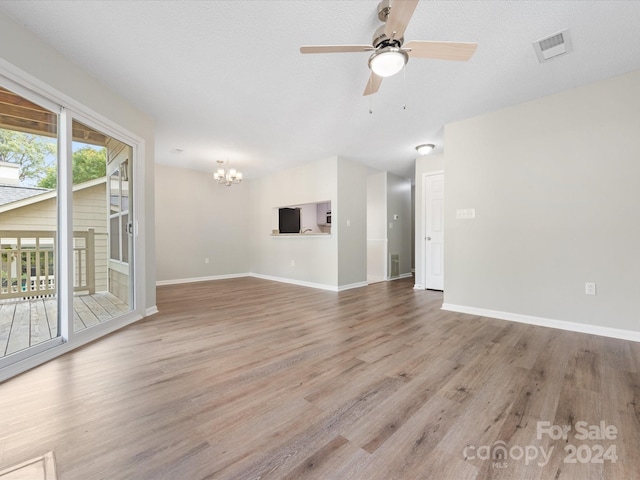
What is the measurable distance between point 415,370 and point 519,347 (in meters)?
1.16

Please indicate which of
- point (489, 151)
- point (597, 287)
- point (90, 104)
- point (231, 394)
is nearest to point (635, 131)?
point (489, 151)

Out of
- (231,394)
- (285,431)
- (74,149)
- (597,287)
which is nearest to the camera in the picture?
(285,431)

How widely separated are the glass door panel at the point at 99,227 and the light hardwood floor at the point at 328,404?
1.65 feet

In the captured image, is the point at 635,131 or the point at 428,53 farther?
the point at 635,131

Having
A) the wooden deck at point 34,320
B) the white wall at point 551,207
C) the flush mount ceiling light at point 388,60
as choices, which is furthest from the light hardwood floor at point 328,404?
the flush mount ceiling light at point 388,60

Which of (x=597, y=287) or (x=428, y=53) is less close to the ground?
(x=428, y=53)

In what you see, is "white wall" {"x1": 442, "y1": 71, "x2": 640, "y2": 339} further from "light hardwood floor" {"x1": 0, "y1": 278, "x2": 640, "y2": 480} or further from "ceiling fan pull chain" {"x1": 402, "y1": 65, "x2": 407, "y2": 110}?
"ceiling fan pull chain" {"x1": 402, "y1": 65, "x2": 407, "y2": 110}

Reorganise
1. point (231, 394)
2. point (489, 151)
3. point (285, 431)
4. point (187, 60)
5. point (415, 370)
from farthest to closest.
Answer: point (489, 151), point (187, 60), point (415, 370), point (231, 394), point (285, 431)

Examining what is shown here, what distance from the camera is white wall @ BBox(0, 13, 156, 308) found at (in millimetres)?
1897

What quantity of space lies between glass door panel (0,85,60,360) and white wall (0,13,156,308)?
0.22m

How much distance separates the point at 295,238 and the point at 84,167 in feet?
12.3

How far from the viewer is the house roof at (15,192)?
2.06m

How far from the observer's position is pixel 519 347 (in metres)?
2.38

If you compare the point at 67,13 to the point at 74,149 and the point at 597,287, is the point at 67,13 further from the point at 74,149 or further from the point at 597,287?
the point at 597,287
